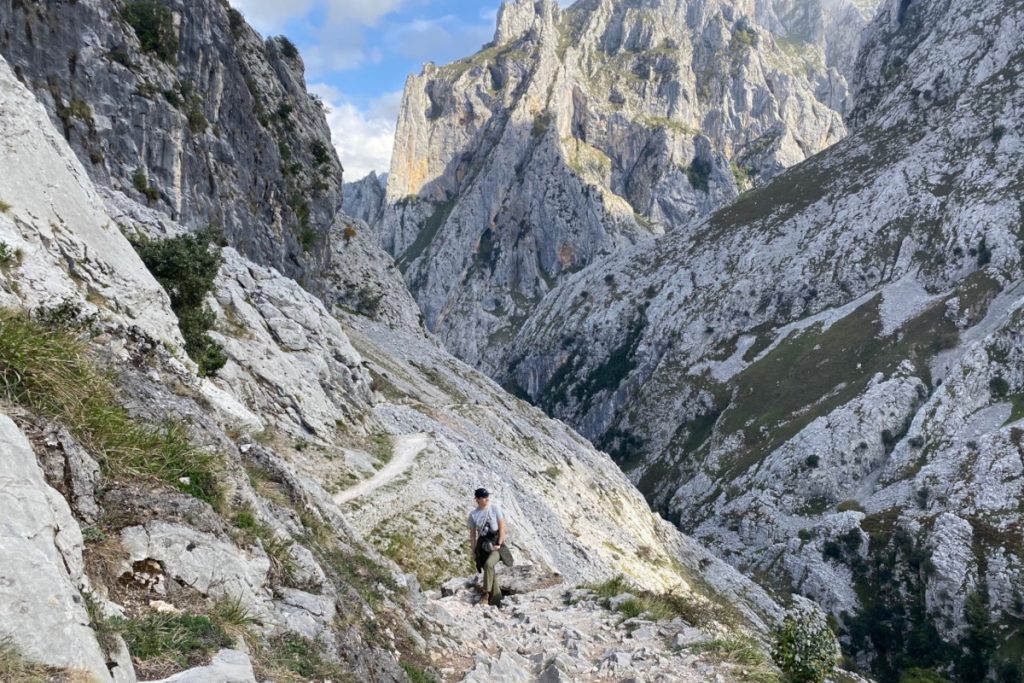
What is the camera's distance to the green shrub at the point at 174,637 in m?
5.85

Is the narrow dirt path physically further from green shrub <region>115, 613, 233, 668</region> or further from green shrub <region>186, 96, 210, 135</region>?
green shrub <region>186, 96, 210, 135</region>

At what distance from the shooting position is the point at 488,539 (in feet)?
50.4

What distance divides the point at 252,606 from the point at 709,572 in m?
64.0

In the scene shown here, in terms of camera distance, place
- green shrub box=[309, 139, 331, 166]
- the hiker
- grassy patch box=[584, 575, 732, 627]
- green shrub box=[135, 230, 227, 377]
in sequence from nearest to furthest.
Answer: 1. grassy patch box=[584, 575, 732, 627]
2. the hiker
3. green shrub box=[135, 230, 227, 377]
4. green shrub box=[309, 139, 331, 166]

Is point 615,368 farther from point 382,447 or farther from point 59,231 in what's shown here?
point 59,231

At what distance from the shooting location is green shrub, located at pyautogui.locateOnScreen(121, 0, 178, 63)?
167ft

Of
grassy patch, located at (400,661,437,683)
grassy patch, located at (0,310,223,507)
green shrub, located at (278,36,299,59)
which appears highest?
green shrub, located at (278,36,299,59)

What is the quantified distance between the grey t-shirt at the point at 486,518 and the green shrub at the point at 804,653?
626cm

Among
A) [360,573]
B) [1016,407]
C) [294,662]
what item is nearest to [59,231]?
[360,573]

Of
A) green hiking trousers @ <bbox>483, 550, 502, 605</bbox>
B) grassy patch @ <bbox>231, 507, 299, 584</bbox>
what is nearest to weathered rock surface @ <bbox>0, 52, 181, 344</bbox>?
grassy patch @ <bbox>231, 507, 299, 584</bbox>

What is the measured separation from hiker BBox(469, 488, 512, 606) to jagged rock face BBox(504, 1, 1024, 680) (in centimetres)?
8822

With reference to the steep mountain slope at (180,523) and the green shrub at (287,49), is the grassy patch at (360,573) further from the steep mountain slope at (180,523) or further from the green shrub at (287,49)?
the green shrub at (287,49)

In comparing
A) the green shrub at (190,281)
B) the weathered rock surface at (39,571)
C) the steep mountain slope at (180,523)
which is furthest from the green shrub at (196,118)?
the weathered rock surface at (39,571)

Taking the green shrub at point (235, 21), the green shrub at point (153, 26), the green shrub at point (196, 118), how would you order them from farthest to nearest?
the green shrub at point (235, 21) → the green shrub at point (196, 118) → the green shrub at point (153, 26)
